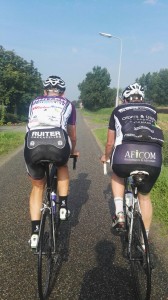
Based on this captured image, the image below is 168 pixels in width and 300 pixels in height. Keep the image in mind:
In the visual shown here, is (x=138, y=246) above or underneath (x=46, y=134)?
underneath

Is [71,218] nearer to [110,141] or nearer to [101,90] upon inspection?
[110,141]

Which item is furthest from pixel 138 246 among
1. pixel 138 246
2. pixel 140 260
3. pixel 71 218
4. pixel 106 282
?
pixel 71 218

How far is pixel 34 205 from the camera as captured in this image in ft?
12.6

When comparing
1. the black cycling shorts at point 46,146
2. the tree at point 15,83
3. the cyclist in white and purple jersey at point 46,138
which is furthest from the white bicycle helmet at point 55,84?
the tree at point 15,83

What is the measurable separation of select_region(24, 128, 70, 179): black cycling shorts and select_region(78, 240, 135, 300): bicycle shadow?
1360 mm

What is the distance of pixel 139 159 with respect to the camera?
3611mm

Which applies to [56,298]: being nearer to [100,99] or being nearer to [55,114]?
[55,114]

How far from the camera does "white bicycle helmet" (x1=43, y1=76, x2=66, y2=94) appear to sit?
416 cm

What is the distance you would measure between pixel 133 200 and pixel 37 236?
3.71 feet

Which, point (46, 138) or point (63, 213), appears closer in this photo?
point (46, 138)

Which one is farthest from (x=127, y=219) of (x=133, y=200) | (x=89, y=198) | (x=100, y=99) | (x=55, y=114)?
(x=100, y=99)

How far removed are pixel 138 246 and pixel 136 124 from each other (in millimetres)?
1305

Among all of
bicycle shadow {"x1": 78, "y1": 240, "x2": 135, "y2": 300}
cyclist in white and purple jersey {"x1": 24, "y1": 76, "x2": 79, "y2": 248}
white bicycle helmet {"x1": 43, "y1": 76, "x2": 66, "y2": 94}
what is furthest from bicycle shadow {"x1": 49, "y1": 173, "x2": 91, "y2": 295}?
white bicycle helmet {"x1": 43, "y1": 76, "x2": 66, "y2": 94}

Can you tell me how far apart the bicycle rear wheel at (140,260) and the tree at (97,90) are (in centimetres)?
9597
